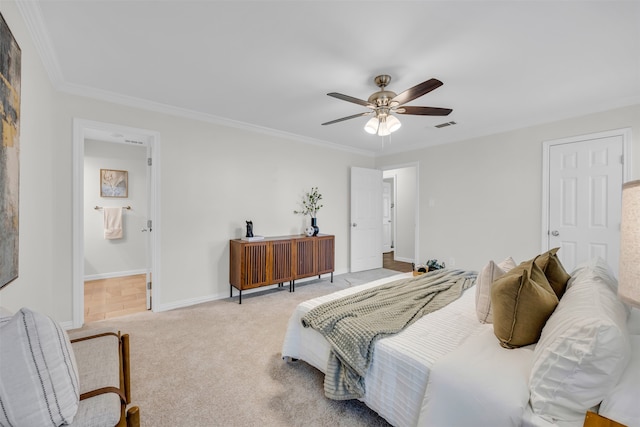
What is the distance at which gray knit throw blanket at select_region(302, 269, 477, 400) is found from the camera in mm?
1558

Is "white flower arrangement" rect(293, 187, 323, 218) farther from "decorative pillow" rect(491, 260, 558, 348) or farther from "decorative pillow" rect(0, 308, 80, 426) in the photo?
"decorative pillow" rect(0, 308, 80, 426)

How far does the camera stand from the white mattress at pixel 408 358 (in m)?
1.36

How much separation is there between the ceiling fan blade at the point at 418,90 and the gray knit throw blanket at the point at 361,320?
155 cm

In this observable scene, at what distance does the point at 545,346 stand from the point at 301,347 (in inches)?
56.9

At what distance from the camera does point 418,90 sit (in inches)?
84.6

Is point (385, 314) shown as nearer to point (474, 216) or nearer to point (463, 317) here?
point (463, 317)

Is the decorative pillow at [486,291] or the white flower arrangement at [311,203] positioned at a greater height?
the white flower arrangement at [311,203]

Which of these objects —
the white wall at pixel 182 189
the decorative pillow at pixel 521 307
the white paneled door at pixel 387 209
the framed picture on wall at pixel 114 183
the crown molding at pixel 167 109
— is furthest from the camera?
the white paneled door at pixel 387 209

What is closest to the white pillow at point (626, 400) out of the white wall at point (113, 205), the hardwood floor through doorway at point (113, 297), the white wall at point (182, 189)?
the white wall at point (182, 189)

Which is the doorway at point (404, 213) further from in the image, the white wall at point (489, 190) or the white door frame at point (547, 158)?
the white door frame at point (547, 158)

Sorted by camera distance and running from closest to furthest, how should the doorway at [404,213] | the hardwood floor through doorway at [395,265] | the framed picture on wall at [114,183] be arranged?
the framed picture on wall at [114,183] < the hardwood floor through doorway at [395,265] < the doorway at [404,213]

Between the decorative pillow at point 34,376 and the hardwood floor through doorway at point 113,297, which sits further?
the hardwood floor through doorway at point 113,297

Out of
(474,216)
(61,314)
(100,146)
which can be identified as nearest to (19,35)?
(61,314)

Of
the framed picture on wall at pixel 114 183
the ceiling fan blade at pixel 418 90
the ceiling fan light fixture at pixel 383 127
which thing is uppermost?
the ceiling fan blade at pixel 418 90
